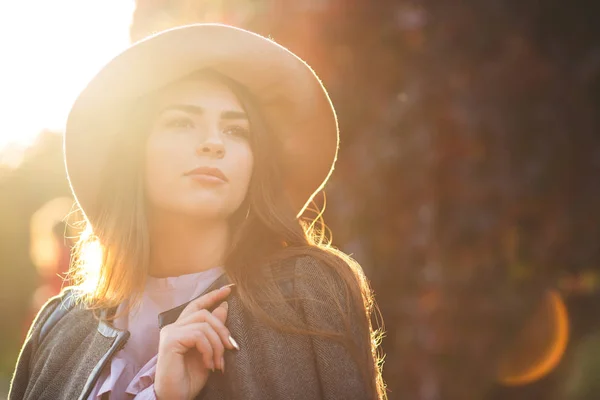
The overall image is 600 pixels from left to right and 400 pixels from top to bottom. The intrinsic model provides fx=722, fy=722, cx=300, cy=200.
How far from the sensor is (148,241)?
2.51m

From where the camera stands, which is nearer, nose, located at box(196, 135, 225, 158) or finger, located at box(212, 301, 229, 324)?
finger, located at box(212, 301, 229, 324)

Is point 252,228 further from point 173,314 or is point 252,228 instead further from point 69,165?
point 69,165

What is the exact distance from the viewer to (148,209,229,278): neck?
2443 mm

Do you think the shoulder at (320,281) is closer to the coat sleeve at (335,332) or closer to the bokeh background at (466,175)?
the coat sleeve at (335,332)

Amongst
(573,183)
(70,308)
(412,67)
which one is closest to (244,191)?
(70,308)

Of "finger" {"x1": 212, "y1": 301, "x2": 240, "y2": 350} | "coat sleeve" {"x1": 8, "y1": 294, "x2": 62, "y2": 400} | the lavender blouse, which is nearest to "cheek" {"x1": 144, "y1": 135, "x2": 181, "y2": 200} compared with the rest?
the lavender blouse

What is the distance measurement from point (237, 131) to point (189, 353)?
2.52ft

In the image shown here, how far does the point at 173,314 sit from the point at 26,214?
16.0 meters

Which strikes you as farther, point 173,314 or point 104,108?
point 104,108

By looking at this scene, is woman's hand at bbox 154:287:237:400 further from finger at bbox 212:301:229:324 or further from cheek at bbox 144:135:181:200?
cheek at bbox 144:135:181:200

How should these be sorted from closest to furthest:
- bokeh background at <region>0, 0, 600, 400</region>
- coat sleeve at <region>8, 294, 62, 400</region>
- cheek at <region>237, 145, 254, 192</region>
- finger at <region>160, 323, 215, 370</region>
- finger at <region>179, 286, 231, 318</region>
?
finger at <region>160, 323, 215, 370</region>, finger at <region>179, 286, 231, 318</region>, cheek at <region>237, 145, 254, 192</region>, coat sleeve at <region>8, 294, 62, 400</region>, bokeh background at <region>0, 0, 600, 400</region>

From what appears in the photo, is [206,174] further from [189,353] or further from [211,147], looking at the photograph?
[189,353]

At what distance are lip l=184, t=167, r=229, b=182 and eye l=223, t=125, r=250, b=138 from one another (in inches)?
6.6

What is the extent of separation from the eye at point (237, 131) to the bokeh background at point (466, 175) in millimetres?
1852
